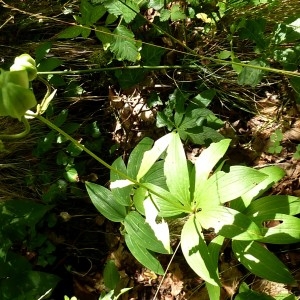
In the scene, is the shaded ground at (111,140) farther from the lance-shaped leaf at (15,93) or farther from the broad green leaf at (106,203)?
the lance-shaped leaf at (15,93)

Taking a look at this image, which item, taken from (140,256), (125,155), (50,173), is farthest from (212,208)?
(50,173)

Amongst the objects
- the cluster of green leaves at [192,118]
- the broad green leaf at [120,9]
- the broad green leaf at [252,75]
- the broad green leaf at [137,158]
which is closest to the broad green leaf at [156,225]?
the broad green leaf at [137,158]

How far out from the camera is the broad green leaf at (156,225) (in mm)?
1145

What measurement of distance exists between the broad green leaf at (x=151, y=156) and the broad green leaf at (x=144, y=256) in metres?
0.28

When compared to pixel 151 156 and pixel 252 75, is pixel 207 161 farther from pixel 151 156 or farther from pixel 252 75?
pixel 252 75

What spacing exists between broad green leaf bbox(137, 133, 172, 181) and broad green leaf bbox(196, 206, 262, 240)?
0.62 ft

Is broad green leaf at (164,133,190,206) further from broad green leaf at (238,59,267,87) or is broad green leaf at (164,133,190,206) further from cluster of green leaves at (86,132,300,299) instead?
broad green leaf at (238,59,267,87)

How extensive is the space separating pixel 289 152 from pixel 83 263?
0.87 m

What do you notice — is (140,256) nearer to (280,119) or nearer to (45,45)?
(280,119)

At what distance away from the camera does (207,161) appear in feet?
4.02

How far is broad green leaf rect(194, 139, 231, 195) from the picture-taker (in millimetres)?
1215

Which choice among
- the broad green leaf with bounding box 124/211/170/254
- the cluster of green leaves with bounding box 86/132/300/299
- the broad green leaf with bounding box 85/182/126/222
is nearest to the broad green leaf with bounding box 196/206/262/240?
the cluster of green leaves with bounding box 86/132/300/299

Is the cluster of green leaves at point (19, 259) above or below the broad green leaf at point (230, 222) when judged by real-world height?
below

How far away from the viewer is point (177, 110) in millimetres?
1568
